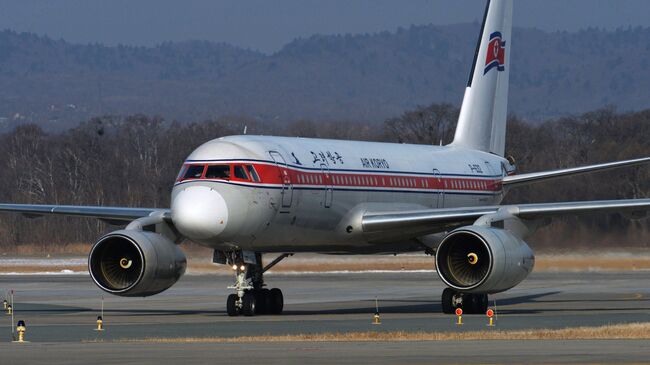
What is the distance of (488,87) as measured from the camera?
44.7 metres

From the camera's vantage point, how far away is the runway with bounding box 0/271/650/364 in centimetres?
2131

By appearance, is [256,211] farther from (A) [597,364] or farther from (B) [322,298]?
(A) [597,364]

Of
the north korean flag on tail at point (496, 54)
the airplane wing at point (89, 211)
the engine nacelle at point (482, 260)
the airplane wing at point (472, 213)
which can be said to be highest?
the north korean flag on tail at point (496, 54)

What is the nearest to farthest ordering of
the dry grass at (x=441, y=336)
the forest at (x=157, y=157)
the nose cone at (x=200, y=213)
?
the dry grass at (x=441, y=336) < the nose cone at (x=200, y=213) < the forest at (x=157, y=157)

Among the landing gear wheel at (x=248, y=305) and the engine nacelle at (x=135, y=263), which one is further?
the landing gear wheel at (x=248, y=305)

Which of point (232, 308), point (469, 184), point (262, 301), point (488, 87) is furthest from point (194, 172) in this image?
point (488, 87)

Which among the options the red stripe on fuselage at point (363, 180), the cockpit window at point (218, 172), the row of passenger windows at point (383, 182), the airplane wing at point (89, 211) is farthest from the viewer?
the airplane wing at point (89, 211)

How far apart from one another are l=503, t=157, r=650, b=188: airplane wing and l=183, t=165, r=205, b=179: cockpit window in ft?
36.3

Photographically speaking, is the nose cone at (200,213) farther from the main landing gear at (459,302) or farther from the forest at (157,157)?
the forest at (157,157)

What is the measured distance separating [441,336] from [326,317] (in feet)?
24.9

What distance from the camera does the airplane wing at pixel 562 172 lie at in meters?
37.6

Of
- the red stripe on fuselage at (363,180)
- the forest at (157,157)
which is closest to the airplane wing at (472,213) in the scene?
the red stripe on fuselage at (363,180)

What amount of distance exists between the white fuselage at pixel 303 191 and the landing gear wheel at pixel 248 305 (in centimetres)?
112

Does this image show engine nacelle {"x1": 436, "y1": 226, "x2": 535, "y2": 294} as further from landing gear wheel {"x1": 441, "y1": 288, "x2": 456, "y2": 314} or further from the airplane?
landing gear wheel {"x1": 441, "y1": 288, "x2": 456, "y2": 314}
